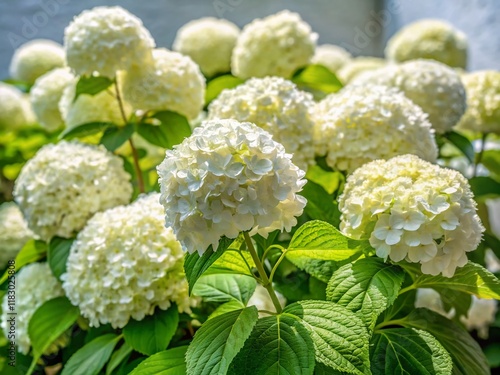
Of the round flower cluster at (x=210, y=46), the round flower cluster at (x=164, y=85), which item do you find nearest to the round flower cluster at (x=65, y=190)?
the round flower cluster at (x=164, y=85)

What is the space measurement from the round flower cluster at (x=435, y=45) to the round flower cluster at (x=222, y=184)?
1099 millimetres

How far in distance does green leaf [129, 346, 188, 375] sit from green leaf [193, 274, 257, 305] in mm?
71

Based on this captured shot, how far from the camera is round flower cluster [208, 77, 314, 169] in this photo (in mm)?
779

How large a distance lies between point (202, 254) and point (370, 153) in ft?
1.14

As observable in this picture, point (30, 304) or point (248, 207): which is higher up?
point (248, 207)

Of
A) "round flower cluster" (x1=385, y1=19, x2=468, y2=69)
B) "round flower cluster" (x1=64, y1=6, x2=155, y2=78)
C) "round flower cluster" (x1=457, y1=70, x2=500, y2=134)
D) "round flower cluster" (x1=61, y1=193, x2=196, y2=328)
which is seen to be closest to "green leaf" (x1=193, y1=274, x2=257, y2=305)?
"round flower cluster" (x1=61, y1=193, x2=196, y2=328)

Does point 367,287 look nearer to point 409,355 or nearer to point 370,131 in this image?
point 409,355

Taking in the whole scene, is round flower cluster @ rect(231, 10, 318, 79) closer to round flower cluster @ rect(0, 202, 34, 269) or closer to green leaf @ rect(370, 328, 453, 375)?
round flower cluster @ rect(0, 202, 34, 269)

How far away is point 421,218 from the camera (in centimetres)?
53

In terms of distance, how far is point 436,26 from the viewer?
150cm

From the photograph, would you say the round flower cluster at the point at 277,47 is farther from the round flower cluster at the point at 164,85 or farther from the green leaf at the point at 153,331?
the green leaf at the point at 153,331

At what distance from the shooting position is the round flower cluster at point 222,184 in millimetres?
488

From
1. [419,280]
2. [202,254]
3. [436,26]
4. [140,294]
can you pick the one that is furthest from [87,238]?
[436,26]

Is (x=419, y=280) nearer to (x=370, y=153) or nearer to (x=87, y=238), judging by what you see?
(x=370, y=153)
